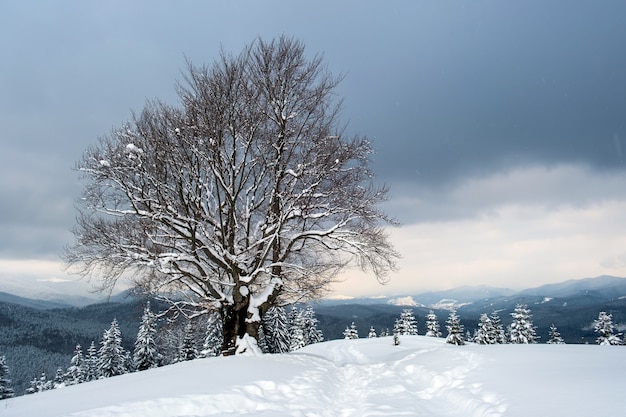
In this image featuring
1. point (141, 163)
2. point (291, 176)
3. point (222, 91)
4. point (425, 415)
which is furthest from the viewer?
point (291, 176)

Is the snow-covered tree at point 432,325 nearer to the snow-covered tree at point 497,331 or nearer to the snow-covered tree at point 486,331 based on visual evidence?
the snow-covered tree at point 486,331

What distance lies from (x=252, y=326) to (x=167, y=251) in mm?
3809

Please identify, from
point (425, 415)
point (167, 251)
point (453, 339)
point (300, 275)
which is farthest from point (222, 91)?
point (453, 339)

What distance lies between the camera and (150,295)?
→ 1155 cm

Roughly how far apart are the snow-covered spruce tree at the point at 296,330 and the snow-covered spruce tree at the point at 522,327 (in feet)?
81.1

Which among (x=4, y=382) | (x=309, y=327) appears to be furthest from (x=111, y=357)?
(x=309, y=327)

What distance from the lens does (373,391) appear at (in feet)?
26.0

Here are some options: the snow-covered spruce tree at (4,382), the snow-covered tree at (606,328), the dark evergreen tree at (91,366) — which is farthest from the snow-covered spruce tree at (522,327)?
the snow-covered spruce tree at (4,382)

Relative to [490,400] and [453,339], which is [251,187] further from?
[453,339]

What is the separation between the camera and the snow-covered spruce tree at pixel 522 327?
40.4m

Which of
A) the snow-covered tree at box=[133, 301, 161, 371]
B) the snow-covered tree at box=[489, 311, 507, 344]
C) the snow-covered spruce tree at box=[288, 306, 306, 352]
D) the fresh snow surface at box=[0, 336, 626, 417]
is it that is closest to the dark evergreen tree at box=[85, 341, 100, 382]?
the snow-covered tree at box=[133, 301, 161, 371]

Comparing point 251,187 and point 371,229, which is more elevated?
point 251,187

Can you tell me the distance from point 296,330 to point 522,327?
26550mm

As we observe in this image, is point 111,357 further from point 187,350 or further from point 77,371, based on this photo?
point 77,371
